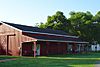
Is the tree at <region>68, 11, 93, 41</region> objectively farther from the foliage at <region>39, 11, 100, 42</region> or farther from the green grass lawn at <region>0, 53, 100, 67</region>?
the green grass lawn at <region>0, 53, 100, 67</region>

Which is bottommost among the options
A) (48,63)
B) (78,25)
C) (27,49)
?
(48,63)

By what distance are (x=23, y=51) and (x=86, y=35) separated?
95.5 feet

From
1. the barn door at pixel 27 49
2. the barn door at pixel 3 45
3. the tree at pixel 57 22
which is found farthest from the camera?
the tree at pixel 57 22

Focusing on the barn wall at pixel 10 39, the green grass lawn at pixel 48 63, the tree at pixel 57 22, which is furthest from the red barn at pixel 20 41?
the tree at pixel 57 22

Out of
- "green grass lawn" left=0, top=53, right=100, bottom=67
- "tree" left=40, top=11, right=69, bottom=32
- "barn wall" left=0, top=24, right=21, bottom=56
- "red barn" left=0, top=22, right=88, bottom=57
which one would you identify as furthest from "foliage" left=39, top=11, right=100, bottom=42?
"green grass lawn" left=0, top=53, right=100, bottom=67

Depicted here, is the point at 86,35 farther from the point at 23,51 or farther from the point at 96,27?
the point at 23,51

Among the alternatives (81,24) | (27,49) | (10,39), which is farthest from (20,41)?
(81,24)

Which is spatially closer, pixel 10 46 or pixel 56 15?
pixel 10 46

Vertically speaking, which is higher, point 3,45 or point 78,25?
point 78,25

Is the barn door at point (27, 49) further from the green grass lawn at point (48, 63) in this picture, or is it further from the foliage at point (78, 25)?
the foliage at point (78, 25)

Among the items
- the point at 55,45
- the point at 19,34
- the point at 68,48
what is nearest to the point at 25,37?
the point at 19,34

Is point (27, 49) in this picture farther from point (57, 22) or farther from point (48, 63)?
point (57, 22)

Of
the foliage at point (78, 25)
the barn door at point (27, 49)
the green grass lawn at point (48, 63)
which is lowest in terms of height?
the green grass lawn at point (48, 63)

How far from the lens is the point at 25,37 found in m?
37.1
